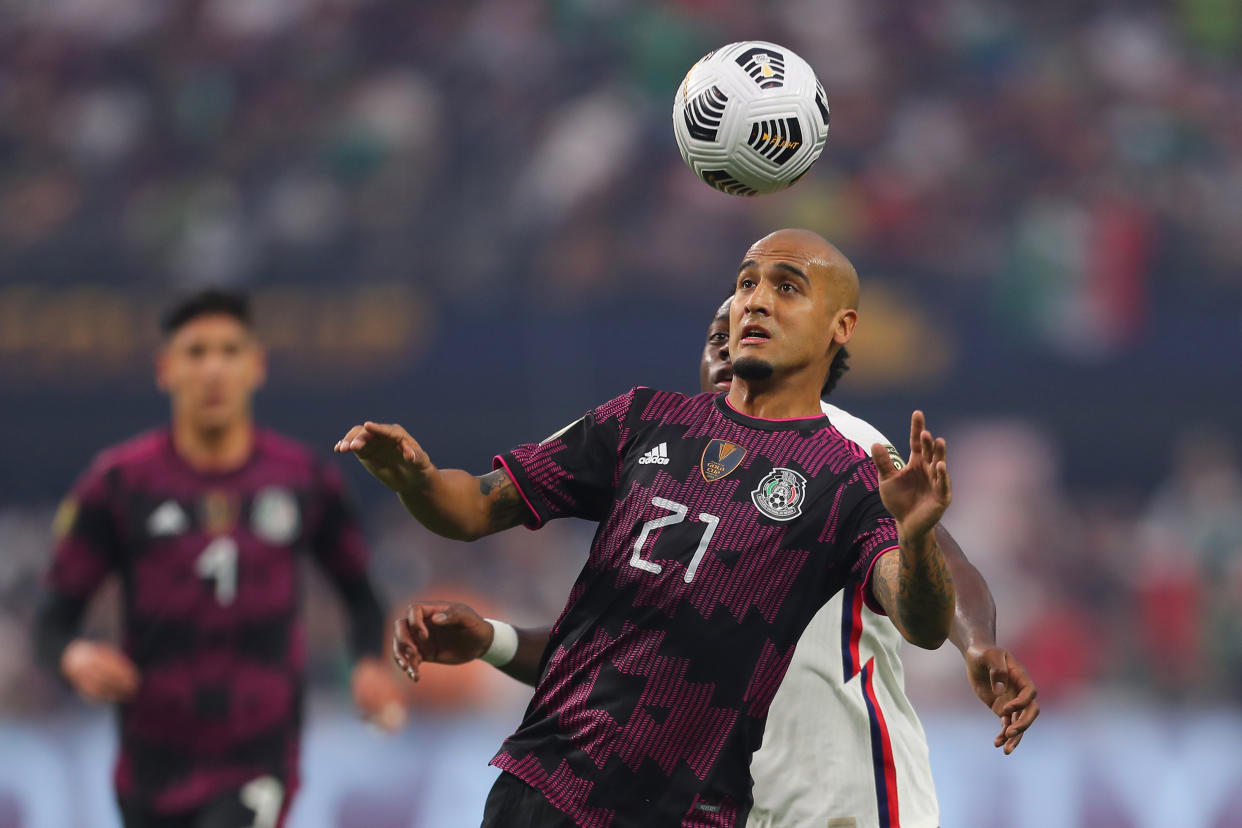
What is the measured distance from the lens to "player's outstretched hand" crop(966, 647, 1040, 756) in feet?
10.1

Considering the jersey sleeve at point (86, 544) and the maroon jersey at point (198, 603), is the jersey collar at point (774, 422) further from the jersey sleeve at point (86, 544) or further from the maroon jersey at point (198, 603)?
the jersey sleeve at point (86, 544)

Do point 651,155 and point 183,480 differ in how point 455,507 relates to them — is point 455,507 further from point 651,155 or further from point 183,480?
point 651,155

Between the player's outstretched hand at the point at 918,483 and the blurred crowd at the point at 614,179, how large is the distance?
8410 millimetres

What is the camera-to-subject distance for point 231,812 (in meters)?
5.56

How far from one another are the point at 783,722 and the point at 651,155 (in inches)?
388

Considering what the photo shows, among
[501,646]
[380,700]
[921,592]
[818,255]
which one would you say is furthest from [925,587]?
[380,700]

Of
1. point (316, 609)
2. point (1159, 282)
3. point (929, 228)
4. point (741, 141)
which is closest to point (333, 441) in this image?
point (316, 609)

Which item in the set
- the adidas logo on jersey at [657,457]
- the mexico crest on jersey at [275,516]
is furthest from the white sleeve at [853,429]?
the mexico crest on jersey at [275,516]

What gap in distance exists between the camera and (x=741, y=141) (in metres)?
4.47

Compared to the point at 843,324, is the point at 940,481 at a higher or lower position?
lower

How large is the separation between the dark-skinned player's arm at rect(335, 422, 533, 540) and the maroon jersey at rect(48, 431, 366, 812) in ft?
7.26

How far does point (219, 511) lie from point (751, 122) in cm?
260

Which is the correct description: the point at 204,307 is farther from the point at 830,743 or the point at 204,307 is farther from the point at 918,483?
the point at 918,483

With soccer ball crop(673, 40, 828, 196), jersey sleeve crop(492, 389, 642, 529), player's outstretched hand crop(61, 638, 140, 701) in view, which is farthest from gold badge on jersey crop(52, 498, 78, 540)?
soccer ball crop(673, 40, 828, 196)
